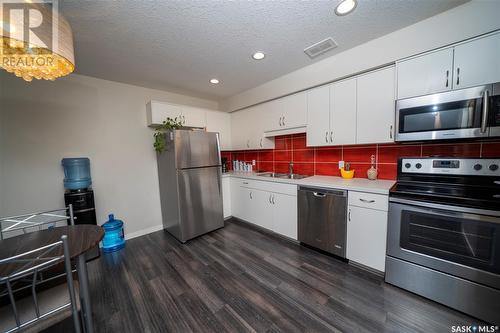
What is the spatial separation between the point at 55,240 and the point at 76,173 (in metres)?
1.45

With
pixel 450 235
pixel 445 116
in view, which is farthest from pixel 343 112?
pixel 450 235

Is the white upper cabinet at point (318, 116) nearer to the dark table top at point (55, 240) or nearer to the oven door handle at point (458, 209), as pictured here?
the oven door handle at point (458, 209)

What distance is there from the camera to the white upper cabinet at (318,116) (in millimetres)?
2295

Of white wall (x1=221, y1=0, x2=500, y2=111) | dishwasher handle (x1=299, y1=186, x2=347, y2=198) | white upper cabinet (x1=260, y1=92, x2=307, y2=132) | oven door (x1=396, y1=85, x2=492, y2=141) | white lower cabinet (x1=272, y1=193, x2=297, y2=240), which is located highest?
white wall (x1=221, y1=0, x2=500, y2=111)

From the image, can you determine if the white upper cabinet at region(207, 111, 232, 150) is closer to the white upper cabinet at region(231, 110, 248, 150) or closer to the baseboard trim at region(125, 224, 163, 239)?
the white upper cabinet at region(231, 110, 248, 150)

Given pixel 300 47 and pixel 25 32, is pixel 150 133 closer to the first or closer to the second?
pixel 25 32

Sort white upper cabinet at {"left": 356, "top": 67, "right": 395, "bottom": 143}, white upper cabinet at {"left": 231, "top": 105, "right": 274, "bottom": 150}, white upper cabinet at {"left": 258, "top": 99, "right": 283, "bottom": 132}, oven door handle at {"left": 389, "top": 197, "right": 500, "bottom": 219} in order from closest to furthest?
oven door handle at {"left": 389, "top": 197, "right": 500, "bottom": 219} < white upper cabinet at {"left": 356, "top": 67, "right": 395, "bottom": 143} < white upper cabinet at {"left": 258, "top": 99, "right": 283, "bottom": 132} < white upper cabinet at {"left": 231, "top": 105, "right": 274, "bottom": 150}

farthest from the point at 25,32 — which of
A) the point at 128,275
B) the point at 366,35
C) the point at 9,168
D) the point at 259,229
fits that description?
the point at 259,229

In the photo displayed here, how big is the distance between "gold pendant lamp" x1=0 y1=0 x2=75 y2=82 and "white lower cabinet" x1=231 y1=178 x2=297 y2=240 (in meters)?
2.36

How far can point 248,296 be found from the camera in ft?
5.24

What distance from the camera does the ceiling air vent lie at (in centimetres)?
185

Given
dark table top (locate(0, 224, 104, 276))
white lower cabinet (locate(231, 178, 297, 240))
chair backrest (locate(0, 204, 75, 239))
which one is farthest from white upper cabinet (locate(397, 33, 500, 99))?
chair backrest (locate(0, 204, 75, 239))

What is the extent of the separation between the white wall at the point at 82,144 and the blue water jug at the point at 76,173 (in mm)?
121

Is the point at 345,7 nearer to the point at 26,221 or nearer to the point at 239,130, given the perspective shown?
the point at 239,130
